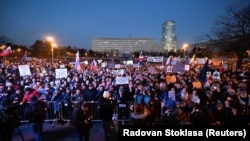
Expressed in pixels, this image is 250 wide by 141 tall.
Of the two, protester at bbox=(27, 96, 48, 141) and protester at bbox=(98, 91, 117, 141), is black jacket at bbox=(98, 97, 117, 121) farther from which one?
protester at bbox=(27, 96, 48, 141)

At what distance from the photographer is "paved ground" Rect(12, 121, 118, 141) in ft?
32.3

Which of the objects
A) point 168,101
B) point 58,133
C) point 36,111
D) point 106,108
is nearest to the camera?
point 36,111

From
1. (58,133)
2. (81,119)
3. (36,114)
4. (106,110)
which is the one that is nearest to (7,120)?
(36,114)

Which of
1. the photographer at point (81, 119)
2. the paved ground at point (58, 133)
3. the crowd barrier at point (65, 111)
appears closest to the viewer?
the photographer at point (81, 119)

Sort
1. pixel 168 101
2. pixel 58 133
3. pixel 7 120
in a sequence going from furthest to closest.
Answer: pixel 58 133 → pixel 168 101 → pixel 7 120

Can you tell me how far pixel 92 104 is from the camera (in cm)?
1220

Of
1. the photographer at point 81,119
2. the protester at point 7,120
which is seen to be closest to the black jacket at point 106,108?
the photographer at point 81,119

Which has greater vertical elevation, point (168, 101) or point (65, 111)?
point (168, 101)

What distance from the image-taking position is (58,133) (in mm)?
10523

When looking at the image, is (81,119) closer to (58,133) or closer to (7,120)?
(7,120)

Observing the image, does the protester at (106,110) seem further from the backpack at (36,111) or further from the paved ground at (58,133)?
the backpack at (36,111)

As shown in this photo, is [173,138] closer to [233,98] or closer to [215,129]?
[215,129]

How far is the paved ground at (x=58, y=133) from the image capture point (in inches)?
388

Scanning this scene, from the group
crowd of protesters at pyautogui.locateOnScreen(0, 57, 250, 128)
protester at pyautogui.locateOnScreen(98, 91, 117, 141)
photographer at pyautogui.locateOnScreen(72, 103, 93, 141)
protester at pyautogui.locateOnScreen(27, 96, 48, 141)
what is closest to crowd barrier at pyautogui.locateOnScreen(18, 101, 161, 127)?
crowd of protesters at pyautogui.locateOnScreen(0, 57, 250, 128)
